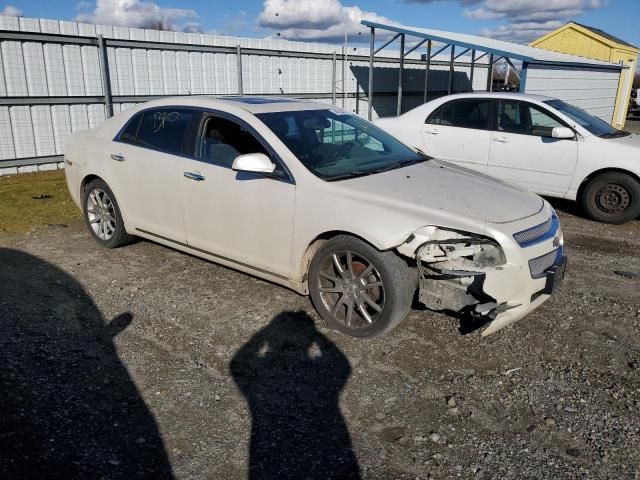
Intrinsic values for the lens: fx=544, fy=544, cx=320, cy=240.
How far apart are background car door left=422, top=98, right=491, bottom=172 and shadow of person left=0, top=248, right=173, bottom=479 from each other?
5499 millimetres

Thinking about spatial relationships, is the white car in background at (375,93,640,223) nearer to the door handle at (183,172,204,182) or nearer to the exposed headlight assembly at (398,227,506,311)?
the exposed headlight assembly at (398,227,506,311)

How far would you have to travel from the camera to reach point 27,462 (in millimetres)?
2609

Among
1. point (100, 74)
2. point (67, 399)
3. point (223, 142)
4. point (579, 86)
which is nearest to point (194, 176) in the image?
point (223, 142)

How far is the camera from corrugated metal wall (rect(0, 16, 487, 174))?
9.38 m

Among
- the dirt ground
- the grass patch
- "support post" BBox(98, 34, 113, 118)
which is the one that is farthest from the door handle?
"support post" BBox(98, 34, 113, 118)

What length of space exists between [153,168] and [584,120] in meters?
5.87

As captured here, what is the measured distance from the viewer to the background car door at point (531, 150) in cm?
725

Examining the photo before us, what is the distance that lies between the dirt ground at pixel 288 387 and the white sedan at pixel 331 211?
1.12ft

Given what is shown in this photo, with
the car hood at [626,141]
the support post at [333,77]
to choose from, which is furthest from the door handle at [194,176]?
the support post at [333,77]

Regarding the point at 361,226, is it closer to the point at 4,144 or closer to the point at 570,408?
the point at 570,408

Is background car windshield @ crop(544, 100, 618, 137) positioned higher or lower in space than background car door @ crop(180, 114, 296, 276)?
higher

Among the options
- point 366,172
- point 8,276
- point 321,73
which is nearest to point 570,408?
point 366,172

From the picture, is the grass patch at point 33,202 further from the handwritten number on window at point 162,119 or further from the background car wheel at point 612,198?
the background car wheel at point 612,198

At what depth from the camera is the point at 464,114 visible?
8086mm
